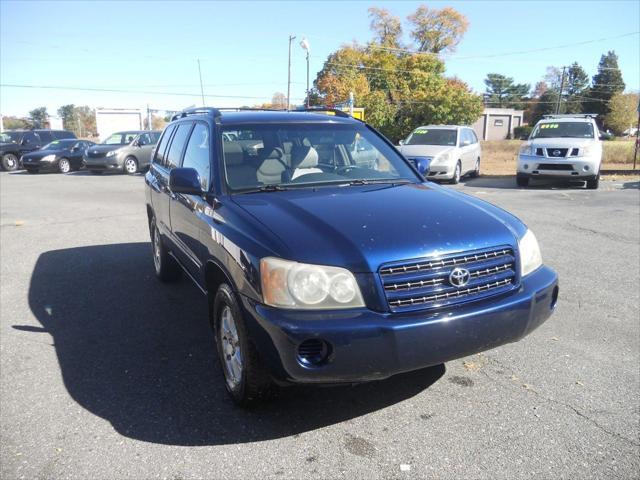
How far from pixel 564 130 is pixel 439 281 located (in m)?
13.9

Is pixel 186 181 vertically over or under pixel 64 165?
over

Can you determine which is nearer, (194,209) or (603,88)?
(194,209)

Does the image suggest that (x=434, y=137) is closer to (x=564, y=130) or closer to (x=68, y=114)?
(x=564, y=130)

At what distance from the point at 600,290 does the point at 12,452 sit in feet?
17.1

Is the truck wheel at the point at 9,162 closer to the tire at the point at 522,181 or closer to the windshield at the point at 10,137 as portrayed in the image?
the windshield at the point at 10,137

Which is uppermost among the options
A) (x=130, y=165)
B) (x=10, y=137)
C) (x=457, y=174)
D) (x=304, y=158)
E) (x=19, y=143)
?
(x=10, y=137)

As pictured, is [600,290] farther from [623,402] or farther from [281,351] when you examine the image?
[281,351]

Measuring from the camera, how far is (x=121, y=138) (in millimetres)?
21719

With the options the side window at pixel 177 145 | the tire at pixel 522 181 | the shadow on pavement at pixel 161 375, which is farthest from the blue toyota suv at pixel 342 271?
the tire at pixel 522 181

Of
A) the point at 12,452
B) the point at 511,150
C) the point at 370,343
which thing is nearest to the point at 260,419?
the point at 370,343

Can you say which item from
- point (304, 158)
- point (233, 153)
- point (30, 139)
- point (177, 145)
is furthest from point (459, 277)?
point (30, 139)

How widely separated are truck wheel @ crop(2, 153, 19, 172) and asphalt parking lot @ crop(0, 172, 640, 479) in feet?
74.5

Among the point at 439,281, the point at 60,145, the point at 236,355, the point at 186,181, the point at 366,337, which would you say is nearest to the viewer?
the point at 366,337

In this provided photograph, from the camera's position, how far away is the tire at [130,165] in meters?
20.5
